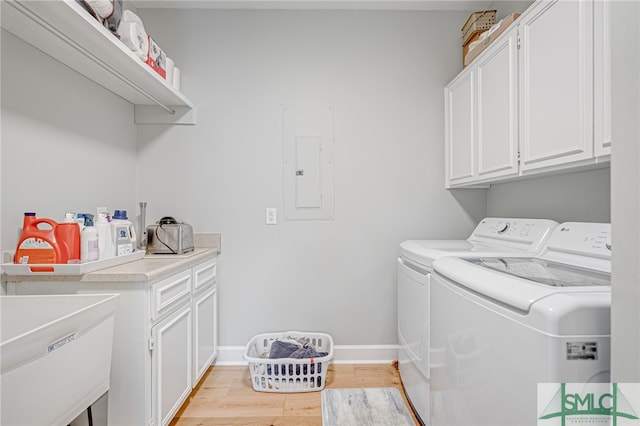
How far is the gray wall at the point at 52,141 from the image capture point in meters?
1.42

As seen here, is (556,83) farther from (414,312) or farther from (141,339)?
(141,339)

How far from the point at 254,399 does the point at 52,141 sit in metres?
1.78

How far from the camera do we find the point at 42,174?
1583 mm

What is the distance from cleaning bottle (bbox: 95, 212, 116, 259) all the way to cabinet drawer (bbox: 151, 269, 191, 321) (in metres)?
0.32

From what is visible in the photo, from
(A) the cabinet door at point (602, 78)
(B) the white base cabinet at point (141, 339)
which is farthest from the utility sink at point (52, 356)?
(A) the cabinet door at point (602, 78)

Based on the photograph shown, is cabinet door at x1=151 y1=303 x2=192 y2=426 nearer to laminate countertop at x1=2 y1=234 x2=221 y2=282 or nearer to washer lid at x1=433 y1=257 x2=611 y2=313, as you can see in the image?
laminate countertop at x1=2 y1=234 x2=221 y2=282

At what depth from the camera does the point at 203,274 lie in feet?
7.08

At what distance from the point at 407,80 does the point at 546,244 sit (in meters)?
1.52

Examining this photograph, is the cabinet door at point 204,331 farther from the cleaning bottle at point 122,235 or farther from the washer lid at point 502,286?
the washer lid at point 502,286

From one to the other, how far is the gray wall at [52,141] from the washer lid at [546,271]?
1983mm

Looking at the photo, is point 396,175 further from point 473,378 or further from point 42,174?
point 42,174

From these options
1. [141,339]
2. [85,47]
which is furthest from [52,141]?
[141,339]

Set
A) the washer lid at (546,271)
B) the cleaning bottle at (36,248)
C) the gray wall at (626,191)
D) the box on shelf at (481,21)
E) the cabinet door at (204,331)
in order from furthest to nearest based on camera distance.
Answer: the box on shelf at (481,21) → the cabinet door at (204,331) → the cleaning bottle at (36,248) → the washer lid at (546,271) → the gray wall at (626,191)

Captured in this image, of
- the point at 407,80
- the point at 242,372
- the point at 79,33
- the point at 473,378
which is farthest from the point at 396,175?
the point at 79,33
